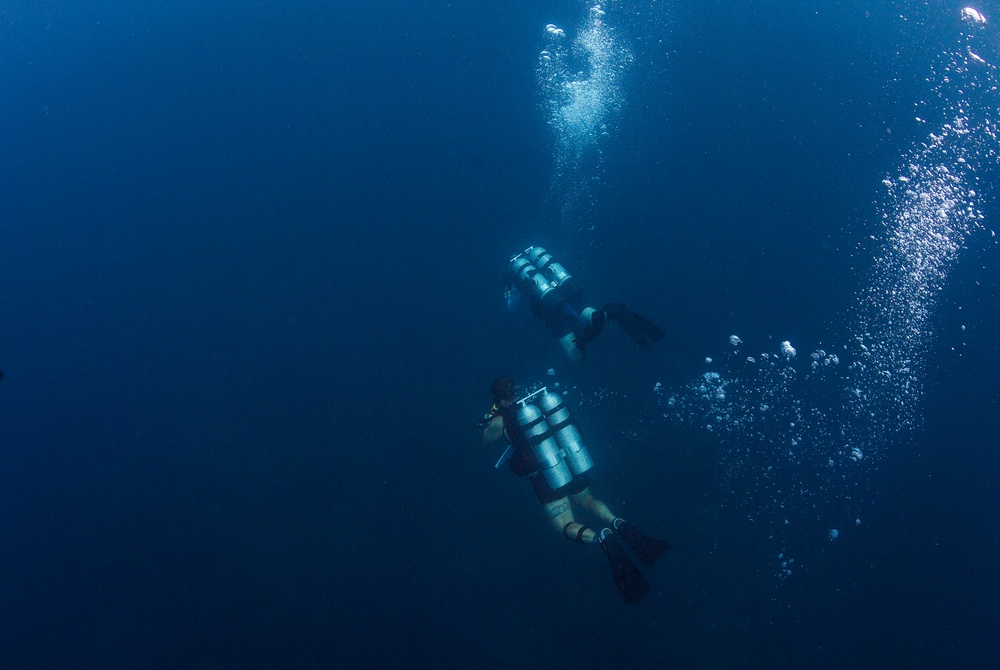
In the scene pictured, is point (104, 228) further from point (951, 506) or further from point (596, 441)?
point (951, 506)

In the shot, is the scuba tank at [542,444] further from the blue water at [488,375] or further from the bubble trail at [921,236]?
the bubble trail at [921,236]

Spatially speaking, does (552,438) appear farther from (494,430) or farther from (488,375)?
(488,375)

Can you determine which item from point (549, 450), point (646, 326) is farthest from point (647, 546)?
point (646, 326)

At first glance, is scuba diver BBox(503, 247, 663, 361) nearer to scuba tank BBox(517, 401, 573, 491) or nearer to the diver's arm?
scuba tank BBox(517, 401, 573, 491)

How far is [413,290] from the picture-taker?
7.98 meters

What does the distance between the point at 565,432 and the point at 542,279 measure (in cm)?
198

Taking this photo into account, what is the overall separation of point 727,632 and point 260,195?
11029 millimetres

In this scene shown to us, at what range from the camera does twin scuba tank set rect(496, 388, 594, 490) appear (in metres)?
5.24

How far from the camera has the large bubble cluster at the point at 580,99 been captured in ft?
27.7

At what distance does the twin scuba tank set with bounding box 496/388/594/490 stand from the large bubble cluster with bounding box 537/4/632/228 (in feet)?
12.4

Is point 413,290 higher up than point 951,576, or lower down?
higher up

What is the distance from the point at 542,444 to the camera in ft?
17.3

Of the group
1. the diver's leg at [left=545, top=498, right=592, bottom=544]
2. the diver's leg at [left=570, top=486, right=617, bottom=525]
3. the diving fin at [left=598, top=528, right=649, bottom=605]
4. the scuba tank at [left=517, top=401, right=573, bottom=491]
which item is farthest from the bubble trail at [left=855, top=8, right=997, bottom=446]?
the scuba tank at [left=517, top=401, right=573, bottom=491]

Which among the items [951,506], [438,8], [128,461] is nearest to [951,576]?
[951,506]
